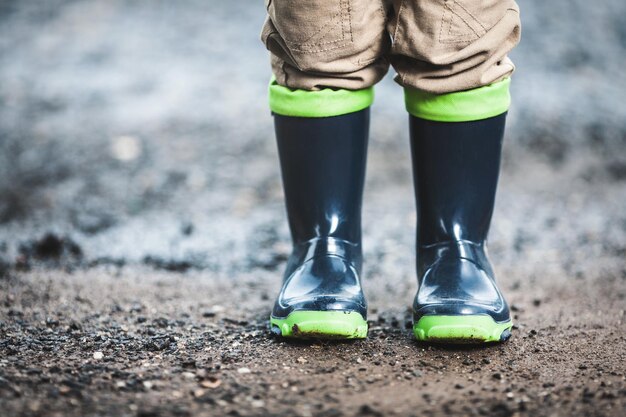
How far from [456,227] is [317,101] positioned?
1.18ft

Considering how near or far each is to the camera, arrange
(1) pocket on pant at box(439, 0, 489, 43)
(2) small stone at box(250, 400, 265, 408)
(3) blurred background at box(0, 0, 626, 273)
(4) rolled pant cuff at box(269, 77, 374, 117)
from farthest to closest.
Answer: (3) blurred background at box(0, 0, 626, 273)
(4) rolled pant cuff at box(269, 77, 374, 117)
(1) pocket on pant at box(439, 0, 489, 43)
(2) small stone at box(250, 400, 265, 408)

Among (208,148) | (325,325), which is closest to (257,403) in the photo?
(325,325)

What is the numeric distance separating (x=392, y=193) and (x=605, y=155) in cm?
87

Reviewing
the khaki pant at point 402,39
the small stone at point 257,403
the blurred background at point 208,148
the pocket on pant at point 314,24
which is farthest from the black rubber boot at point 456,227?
the blurred background at point 208,148

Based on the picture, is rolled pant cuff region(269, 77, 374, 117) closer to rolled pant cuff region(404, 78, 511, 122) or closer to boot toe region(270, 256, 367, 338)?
rolled pant cuff region(404, 78, 511, 122)

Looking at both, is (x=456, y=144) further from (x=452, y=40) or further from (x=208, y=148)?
(x=208, y=148)

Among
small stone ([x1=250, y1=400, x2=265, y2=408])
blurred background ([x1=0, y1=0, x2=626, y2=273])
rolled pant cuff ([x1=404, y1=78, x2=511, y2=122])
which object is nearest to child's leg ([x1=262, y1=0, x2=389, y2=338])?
rolled pant cuff ([x1=404, y1=78, x2=511, y2=122])

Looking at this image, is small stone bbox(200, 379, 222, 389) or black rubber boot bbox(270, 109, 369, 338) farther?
black rubber boot bbox(270, 109, 369, 338)

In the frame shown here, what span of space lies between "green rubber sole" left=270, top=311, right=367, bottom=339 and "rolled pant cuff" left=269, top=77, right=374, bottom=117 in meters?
0.37

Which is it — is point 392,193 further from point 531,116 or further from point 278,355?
point 278,355

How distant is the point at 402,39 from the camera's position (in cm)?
130

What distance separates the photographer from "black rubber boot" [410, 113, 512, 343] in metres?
1.33

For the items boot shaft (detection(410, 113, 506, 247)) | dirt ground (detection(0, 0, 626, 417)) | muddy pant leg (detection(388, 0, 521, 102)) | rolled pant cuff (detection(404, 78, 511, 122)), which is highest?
muddy pant leg (detection(388, 0, 521, 102))

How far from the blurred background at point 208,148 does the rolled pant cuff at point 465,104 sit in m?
0.86
